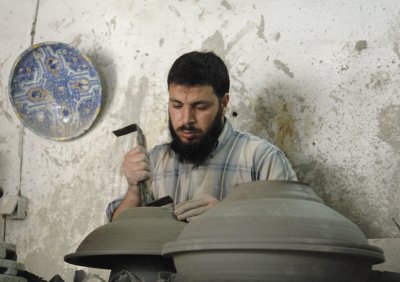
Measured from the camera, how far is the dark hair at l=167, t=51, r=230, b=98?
2.85 m

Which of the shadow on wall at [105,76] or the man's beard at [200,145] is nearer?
the man's beard at [200,145]

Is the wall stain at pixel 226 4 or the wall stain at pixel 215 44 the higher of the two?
the wall stain at pixel 226 4

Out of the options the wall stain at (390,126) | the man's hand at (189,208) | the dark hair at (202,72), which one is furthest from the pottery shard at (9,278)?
the wall stain at (390,126)

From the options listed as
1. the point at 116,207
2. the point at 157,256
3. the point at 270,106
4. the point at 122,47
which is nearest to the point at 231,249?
the point at 157,256

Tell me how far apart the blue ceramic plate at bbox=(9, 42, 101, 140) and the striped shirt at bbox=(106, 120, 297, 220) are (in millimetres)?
642

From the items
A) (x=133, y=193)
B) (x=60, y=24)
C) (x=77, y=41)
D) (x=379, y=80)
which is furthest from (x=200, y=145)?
(x=60, y=24)

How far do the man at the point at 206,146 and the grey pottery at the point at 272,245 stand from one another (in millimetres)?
1099

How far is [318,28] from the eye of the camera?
304 centimetres

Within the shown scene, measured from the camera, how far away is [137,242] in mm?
2000

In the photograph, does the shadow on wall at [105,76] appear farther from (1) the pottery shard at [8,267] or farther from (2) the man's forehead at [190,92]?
(1) the pottery shard at [8,267]

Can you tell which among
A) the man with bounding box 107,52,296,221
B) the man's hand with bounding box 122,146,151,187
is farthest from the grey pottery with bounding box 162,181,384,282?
the man with bounding box 107,52,296,221

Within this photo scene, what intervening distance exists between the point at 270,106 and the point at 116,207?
90 centimetres

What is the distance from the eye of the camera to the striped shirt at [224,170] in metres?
2.81

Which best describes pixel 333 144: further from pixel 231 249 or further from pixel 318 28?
pixel 231 249
